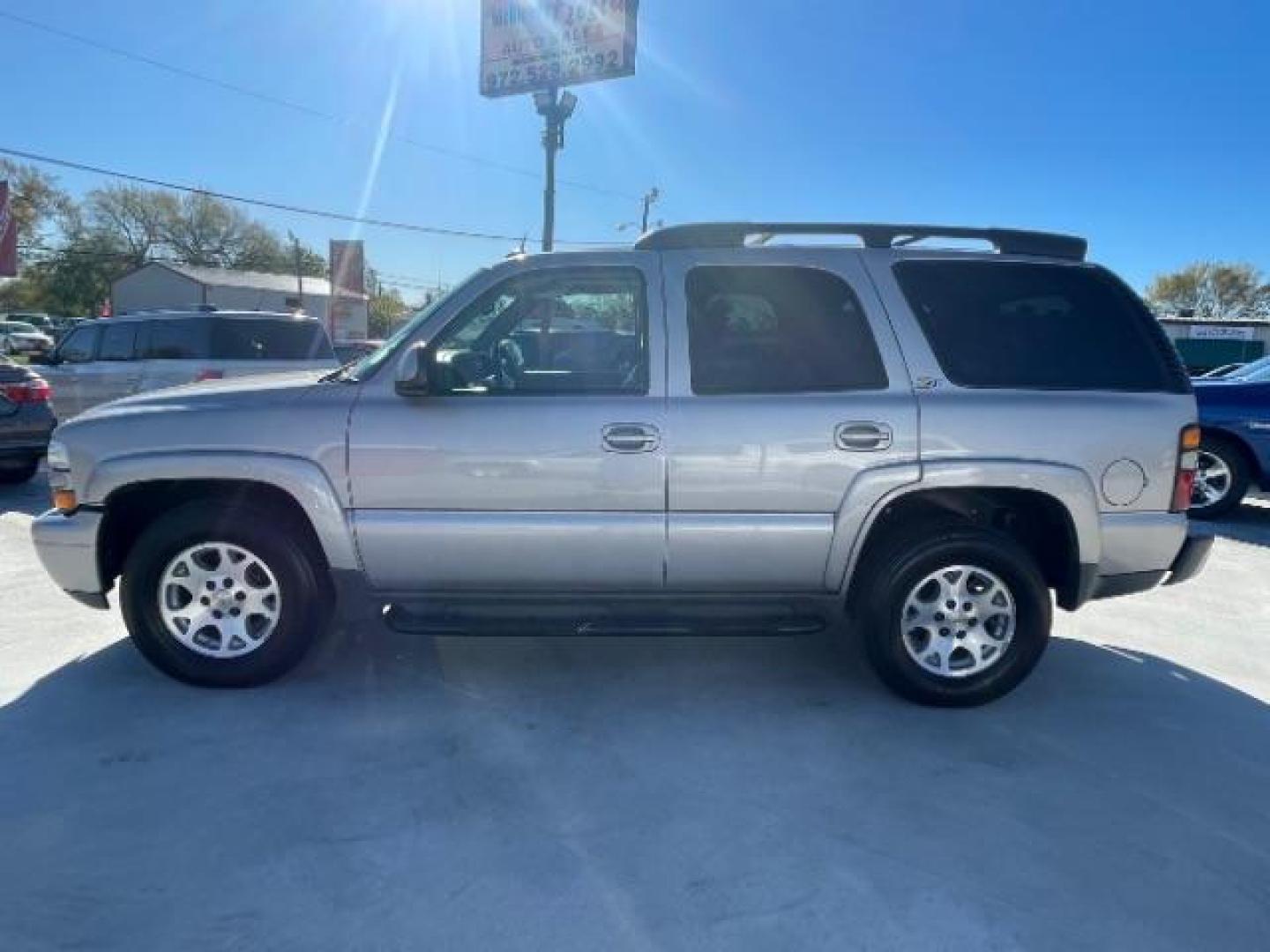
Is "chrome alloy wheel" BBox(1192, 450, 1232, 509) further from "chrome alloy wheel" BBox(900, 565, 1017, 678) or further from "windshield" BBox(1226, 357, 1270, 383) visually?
"chrome alloy wheel" BBox(900, 565, 1017, 678)

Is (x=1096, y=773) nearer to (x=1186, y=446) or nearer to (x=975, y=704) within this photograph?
(x=975, y=704)

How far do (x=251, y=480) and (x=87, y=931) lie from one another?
176 cm

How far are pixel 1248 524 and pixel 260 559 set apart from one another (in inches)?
332

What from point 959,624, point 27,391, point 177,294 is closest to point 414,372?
point 959,624

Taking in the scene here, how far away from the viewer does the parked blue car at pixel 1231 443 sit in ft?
24.2

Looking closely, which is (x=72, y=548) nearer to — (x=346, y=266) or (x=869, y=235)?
(x=869, y=235)

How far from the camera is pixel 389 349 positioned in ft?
11.5

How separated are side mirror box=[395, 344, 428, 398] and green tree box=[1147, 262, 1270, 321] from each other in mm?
74718

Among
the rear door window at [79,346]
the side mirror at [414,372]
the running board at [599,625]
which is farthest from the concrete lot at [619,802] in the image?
the rear door window at [79,346]

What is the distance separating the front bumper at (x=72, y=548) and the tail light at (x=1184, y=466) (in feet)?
15.3

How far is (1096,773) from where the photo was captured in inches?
120

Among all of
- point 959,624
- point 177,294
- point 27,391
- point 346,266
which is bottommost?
point 959,624

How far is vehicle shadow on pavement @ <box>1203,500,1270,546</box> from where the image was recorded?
698cm

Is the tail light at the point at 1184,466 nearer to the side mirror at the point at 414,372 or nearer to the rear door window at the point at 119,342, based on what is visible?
the side mirror at the point at 414,372
